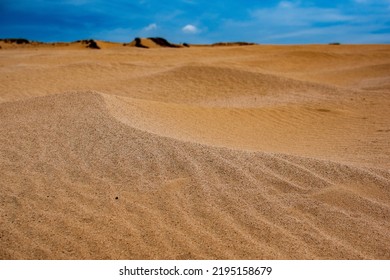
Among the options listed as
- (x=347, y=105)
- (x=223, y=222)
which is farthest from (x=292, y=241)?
(x=347, y=105)

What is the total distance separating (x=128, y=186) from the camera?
4.07m

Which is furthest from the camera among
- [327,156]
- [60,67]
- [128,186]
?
[60,67]

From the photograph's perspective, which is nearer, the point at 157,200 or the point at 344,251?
the point at 344,251

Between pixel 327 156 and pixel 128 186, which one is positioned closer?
pixel 128 186

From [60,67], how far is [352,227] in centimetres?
1490

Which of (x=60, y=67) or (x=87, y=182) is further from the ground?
(x=60, y=67)

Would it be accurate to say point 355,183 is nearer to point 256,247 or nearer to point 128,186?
point 256,247

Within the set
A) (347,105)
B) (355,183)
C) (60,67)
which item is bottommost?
(355,183)

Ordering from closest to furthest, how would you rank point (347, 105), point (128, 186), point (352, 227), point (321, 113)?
1. point (352, 227)
2. point (128, 186)
3. point (321, 113)
4. point (347, 105)

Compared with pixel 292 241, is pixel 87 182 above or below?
above

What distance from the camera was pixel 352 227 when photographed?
345 centimetres

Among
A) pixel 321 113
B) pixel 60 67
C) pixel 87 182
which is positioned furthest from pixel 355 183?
pixel 60 67

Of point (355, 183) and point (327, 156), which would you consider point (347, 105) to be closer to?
point (327, 156)

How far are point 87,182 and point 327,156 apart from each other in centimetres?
354
